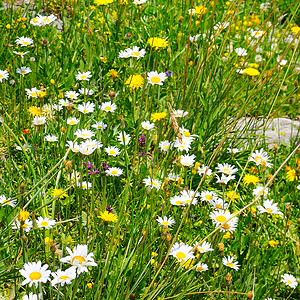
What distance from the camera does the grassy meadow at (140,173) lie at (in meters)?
1.36

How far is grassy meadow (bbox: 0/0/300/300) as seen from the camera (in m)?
1.36

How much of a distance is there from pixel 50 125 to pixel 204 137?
93 centimetres

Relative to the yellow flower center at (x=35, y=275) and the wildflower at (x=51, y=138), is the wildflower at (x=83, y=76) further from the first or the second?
the yellow flower center at (x=35, y=275)

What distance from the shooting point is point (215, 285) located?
5.11 feet

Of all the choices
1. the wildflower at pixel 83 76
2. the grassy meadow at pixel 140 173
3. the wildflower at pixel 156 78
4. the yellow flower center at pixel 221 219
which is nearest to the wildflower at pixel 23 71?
the grassy meadow at pixel 140 173

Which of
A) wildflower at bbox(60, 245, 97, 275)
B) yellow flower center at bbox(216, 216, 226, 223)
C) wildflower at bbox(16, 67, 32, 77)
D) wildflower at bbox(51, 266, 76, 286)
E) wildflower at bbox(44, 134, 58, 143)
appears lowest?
wildflower at bbox(51, 266, 76, 286)

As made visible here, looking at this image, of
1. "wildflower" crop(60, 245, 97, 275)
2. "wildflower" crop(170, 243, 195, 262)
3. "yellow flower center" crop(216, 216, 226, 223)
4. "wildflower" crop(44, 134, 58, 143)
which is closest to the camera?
"wildflower" crop(60, 245, 97, 275)

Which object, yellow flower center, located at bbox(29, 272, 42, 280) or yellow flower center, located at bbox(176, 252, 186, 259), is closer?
yellow flower center, located at bbox(29, 272, 42, 280)

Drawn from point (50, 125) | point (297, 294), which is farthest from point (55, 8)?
point (297, 294)

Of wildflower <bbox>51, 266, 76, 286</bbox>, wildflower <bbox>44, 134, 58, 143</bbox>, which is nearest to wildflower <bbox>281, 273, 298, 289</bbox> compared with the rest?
wildflower <bbox>51, 266, 76, 286</bbox>

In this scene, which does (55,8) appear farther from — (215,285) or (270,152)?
(215,285)

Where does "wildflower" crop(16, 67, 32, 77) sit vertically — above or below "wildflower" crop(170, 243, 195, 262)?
above

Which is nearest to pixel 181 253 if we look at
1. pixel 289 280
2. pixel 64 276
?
pixel 64 276

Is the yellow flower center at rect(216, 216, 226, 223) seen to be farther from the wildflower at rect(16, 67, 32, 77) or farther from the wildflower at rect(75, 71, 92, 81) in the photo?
the wildflower at rect(16, 67, 32, 77)
